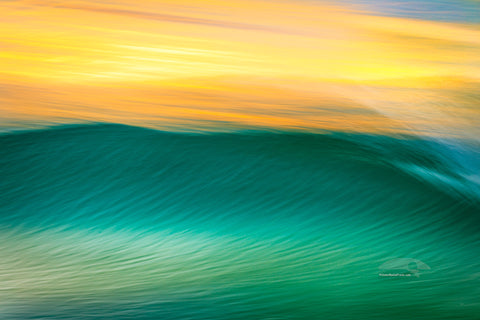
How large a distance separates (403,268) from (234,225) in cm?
35

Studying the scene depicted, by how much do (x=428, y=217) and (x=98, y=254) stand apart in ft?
2.25

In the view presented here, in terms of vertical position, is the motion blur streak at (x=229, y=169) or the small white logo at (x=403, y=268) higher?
the motion blur streak at (x=229, y=169)

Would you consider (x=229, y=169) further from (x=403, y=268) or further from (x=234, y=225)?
(x=403, y=268)

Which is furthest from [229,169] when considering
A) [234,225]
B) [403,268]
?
[403,268]

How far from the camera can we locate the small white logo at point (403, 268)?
1.20 m

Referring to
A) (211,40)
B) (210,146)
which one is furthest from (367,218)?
(211,40)

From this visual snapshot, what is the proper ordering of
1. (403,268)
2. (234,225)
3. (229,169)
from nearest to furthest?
(403,268), (234,225), (229,169)

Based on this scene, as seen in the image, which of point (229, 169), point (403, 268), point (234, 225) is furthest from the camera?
point (229, 169)

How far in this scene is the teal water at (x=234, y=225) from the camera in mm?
1099

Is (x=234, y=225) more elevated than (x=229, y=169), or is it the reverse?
(x=229, y=169)

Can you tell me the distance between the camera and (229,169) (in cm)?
158

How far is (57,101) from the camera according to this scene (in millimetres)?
1938

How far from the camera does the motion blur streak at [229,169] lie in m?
1.14

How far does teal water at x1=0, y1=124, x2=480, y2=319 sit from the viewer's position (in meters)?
1.10
